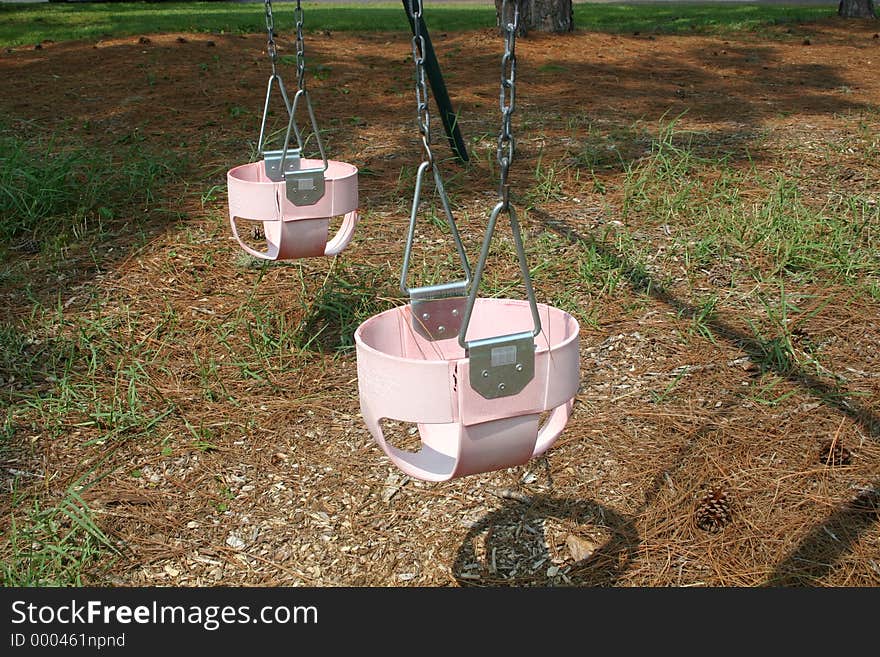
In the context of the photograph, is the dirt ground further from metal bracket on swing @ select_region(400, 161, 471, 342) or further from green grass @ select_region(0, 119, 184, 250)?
metal bracket on swing @ select_region(400, 161, 471, 342)

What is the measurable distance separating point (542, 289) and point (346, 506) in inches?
62.2

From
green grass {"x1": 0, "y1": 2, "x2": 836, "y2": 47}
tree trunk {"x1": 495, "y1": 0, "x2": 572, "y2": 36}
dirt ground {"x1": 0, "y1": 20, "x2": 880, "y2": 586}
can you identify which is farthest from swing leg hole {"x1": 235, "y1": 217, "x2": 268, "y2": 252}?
green grass {"x1": 0, "y1": 2, "x2": 836, "y2": 47}

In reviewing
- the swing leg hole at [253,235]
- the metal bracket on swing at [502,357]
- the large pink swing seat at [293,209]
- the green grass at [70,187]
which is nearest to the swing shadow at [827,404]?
the metal bracket on swing at [502,357]

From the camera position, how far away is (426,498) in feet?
10.1

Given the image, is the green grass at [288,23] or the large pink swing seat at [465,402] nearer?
the large pink swing seat at [465,402]

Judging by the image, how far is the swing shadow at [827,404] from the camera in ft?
8.78

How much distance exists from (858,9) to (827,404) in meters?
10.7

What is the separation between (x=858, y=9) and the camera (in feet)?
39.7

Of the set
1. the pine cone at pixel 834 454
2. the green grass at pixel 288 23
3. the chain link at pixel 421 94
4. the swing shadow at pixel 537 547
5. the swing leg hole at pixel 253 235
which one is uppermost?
the chain link at pixel 421 94

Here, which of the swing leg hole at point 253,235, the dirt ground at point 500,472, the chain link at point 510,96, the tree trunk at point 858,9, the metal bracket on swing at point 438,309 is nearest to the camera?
the chain link at point 510,96

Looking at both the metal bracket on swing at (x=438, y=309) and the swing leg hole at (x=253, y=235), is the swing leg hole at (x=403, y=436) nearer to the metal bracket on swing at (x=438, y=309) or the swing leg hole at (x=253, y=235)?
the metal bracket on swing at (x=438, y=309)

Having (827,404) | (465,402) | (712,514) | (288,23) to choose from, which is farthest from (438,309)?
(288,23)

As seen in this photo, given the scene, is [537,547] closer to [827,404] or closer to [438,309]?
[438,309]

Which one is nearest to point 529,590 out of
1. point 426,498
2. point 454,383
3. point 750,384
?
point 426,498
